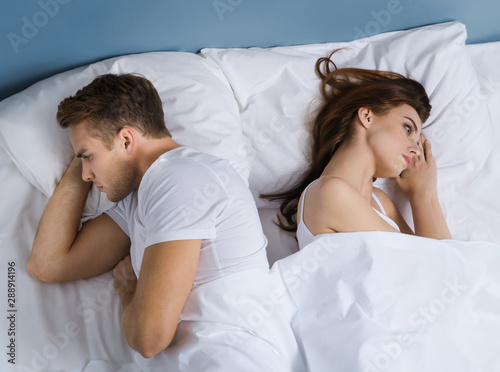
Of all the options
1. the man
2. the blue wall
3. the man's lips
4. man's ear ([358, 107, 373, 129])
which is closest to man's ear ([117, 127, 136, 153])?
the man

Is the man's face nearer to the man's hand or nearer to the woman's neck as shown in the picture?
the man's hand

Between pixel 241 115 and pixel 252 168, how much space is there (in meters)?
0.17

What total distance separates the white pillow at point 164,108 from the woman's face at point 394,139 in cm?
38

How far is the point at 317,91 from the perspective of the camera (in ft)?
5.41

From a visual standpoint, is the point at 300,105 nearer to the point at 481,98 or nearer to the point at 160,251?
the point at 481,98

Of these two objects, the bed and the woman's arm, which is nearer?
the bed

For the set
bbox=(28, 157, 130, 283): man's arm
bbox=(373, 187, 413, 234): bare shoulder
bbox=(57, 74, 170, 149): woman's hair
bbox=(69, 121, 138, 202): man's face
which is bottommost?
bbox=(373, 187, 413, 234): bare shoulder

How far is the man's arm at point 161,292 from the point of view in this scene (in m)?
1.08

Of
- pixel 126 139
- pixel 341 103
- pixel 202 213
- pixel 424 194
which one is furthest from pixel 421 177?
pixel 126 139

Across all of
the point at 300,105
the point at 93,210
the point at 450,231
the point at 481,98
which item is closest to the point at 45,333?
the point at 93,210

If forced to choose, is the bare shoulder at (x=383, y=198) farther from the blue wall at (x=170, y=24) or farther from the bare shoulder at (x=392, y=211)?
the blue wall at (x=170, y=24)

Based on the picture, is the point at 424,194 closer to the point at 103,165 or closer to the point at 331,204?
the point at 331,204

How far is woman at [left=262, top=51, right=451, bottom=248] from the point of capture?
136cm

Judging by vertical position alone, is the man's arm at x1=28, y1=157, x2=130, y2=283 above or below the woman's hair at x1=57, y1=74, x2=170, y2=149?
below
